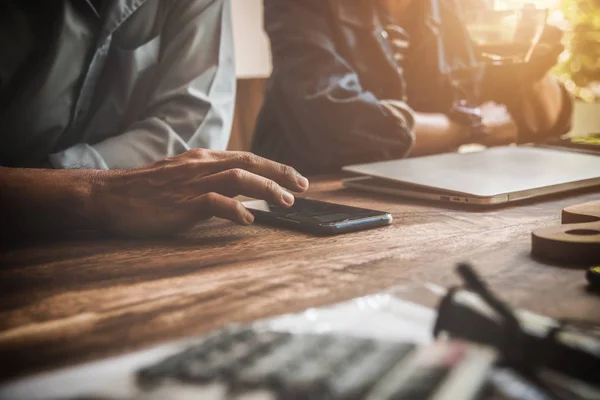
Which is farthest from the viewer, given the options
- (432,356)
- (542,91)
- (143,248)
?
(542,91)

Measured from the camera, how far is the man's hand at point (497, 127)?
5.77ft

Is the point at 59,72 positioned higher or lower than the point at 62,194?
higher

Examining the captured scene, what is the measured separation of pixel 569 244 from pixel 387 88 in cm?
125

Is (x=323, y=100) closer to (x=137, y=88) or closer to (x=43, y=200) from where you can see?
(x=137, y=88)

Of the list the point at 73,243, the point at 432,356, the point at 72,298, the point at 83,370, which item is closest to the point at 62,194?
the point at 73,243

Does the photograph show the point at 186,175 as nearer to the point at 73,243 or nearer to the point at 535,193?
the point at 73,243

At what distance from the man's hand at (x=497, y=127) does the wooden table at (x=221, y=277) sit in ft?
3.29

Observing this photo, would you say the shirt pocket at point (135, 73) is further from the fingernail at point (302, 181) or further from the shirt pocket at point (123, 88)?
the fingernail at point (302, 181)

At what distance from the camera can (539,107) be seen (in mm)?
1960

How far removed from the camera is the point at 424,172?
100 centimetres

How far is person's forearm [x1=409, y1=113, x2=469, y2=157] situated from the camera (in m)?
1.64

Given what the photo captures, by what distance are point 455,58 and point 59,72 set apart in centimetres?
139

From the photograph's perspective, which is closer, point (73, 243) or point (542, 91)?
point (73, 243)

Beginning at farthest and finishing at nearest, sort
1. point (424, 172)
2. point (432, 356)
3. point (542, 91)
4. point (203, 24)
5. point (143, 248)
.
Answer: point (542, 91), point (203, 24), point (424, 172), point (143, 248), point (432, 356)
